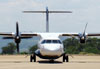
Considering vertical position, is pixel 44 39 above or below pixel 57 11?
below

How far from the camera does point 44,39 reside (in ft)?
93.9

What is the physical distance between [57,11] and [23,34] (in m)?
5.16

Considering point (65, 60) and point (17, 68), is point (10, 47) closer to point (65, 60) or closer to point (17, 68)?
point (65, 60)

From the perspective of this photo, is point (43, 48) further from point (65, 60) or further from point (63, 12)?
point (63, 12)

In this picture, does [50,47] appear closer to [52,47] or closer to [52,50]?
[52,47]

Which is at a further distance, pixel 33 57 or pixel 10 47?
pixel 10 47

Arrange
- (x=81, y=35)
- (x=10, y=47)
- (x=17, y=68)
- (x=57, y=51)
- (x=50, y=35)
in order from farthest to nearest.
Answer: (x=10, y=47), (x=81, y=35), (x=50, y=35), (x=57, y=51), (x=17, y=68)

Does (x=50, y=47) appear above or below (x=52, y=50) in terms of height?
above

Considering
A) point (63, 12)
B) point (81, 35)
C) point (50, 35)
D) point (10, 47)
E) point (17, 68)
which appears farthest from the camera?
point (10, 47)

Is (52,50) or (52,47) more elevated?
(52,47)

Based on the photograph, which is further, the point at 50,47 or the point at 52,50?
the point at 50,47

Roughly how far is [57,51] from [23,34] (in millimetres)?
8059

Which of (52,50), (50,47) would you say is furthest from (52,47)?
(52,50)

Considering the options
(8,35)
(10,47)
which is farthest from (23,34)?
(10,47)
